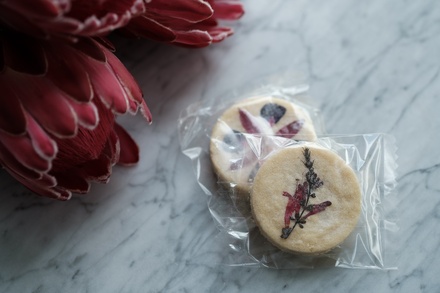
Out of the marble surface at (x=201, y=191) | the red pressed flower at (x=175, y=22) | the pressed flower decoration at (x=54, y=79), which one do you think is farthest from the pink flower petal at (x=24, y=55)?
the marble surface at (x=201, y=191)

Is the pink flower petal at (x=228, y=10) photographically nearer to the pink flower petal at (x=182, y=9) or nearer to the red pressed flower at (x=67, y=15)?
the pink flower petal at (x=182, y=9)

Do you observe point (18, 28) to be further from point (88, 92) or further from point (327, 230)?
point (327, 230)

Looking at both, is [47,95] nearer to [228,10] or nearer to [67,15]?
[67,15]

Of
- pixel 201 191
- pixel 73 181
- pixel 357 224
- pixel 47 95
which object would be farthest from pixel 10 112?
pixel 357 224

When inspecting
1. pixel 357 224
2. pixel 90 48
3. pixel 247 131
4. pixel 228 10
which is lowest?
pixel 357 224

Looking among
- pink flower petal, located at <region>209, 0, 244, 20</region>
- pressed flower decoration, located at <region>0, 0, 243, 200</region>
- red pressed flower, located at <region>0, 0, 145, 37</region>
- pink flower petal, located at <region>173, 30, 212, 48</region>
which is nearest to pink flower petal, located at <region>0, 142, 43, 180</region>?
pressed flower decoration, located at <region>0, 0, 243, 200</region>

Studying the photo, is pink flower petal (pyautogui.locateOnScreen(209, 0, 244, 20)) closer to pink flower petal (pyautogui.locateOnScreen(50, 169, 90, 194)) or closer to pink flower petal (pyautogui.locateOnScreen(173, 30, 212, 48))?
pink flower petal (pyautogui.locateOnScreen(173, 30, 212, 48))
